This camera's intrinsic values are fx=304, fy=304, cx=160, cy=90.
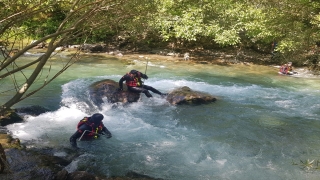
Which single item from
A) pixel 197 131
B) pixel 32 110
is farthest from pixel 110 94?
pixel 197 131

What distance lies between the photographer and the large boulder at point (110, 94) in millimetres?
9484

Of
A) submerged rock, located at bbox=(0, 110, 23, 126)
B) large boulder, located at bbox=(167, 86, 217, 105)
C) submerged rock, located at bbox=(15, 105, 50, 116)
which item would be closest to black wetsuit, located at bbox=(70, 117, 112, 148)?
submerged rock, located at bbox=(0, 110, 23, 126)

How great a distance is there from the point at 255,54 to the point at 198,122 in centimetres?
1237

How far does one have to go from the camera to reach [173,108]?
943cm

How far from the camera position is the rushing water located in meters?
5.96

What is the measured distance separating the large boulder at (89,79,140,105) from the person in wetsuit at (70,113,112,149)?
8.32 ft

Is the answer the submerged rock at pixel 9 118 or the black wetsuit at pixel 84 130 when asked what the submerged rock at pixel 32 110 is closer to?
the submerged rock at pixel 9 118

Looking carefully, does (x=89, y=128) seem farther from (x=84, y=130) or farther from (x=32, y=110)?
(x=32, y=110)

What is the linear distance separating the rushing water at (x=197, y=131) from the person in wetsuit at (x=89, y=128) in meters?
0.20

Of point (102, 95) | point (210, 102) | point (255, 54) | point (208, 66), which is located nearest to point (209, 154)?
point (210, 102)

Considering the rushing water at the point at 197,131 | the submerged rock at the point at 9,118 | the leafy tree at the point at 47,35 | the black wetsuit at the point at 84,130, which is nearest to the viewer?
the leafy tree at the point at 47,35

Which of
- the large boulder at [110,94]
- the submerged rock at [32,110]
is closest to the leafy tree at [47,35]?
the submerged rock at [32,110]

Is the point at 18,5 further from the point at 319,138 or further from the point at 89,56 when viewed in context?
the point at 89,56

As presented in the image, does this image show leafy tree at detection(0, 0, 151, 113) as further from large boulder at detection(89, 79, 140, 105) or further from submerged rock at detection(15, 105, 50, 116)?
large boulder at detection(89, 79, 140, 105)
